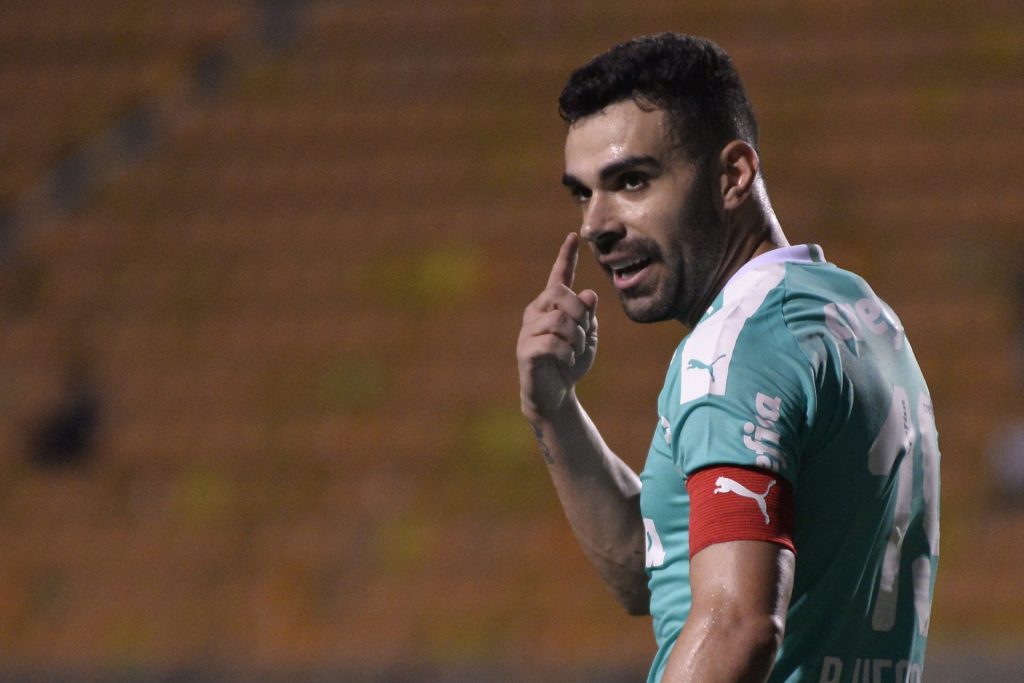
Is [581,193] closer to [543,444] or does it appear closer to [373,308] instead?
[543,444]

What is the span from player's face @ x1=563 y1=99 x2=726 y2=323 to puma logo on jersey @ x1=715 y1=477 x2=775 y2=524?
0.33m

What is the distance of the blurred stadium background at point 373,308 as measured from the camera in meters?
5.94

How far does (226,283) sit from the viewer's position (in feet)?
23.7

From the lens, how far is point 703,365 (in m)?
1.38

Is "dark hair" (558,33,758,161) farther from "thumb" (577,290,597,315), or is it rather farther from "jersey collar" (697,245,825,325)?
"thumb" (577,290,597,315)

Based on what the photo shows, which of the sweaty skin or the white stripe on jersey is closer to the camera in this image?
the sweaty skin

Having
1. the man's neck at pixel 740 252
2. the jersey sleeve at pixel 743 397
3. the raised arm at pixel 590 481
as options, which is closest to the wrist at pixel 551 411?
the raised arm at pixel 590 481

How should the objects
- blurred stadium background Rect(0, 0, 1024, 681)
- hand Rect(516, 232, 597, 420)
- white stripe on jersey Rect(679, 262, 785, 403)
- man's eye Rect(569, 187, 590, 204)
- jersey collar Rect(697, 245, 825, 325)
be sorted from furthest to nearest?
blurred stadium background Rect(0, 0, 1024, 681), hand Rect(516, 232, 597, 420), man's eye Rect(569, 187, 590, 204), jersey collar Rect(697, 245, 825, 325), white stripe on jersey Rect(679, 262, 785, 403)

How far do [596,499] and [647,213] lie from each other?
1.77ft

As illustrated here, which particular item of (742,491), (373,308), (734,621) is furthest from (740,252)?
(373,308)

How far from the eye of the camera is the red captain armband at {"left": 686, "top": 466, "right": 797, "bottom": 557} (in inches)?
50.9

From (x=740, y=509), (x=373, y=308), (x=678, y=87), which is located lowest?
(x=740, y=509)

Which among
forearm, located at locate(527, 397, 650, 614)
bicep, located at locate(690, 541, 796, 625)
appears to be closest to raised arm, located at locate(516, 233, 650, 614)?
forearm, located at locate(527, 397, 650, 614)

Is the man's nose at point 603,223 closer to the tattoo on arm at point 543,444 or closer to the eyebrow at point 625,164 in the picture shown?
the eyebrow at point 625,164
